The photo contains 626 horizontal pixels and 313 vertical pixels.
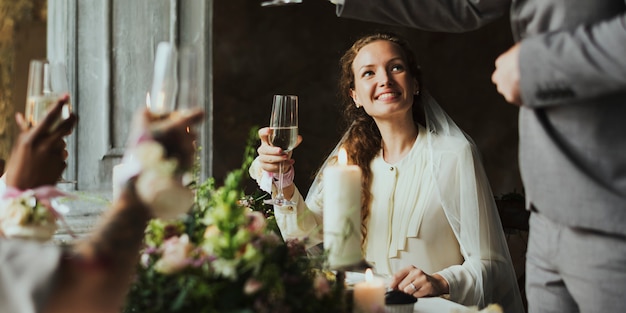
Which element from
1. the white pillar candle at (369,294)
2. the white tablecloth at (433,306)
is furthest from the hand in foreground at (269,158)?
the white pillar candle at (369,294)

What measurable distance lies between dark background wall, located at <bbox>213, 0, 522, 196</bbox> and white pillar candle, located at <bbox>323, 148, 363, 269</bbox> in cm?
308

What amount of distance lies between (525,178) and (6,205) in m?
1.05

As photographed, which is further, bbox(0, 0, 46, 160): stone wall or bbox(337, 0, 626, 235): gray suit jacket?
bbox(0, 0, 46, 160): stone wall

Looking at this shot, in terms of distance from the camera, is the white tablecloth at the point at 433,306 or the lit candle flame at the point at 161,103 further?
the white tablecloth at the point at 433,306

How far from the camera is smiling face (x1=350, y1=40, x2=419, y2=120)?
9.54 ft

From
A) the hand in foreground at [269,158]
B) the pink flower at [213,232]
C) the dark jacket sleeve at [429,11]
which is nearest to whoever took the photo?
the pink flower at [213,232]

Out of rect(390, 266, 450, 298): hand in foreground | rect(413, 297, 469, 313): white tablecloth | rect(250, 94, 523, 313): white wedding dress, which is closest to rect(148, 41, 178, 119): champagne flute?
rect(413, 297, 469, 313): white tablecloth

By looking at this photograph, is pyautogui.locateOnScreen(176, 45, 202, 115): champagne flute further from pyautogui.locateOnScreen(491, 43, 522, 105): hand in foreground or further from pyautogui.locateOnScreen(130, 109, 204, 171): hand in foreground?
pyautogui.locateOnScreen(491, 43, 522, 105): hand in foreground

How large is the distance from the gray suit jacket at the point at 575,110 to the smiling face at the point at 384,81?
1227 mm

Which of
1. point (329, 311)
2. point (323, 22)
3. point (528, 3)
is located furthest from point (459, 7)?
point (323, 22)

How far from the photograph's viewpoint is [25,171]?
1323 mm

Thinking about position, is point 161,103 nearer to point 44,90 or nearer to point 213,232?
point 213,232

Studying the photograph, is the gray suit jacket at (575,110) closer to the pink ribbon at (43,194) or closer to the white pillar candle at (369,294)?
the white pillar candle at (369,294)

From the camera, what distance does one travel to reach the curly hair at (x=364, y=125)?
2.98 meters
